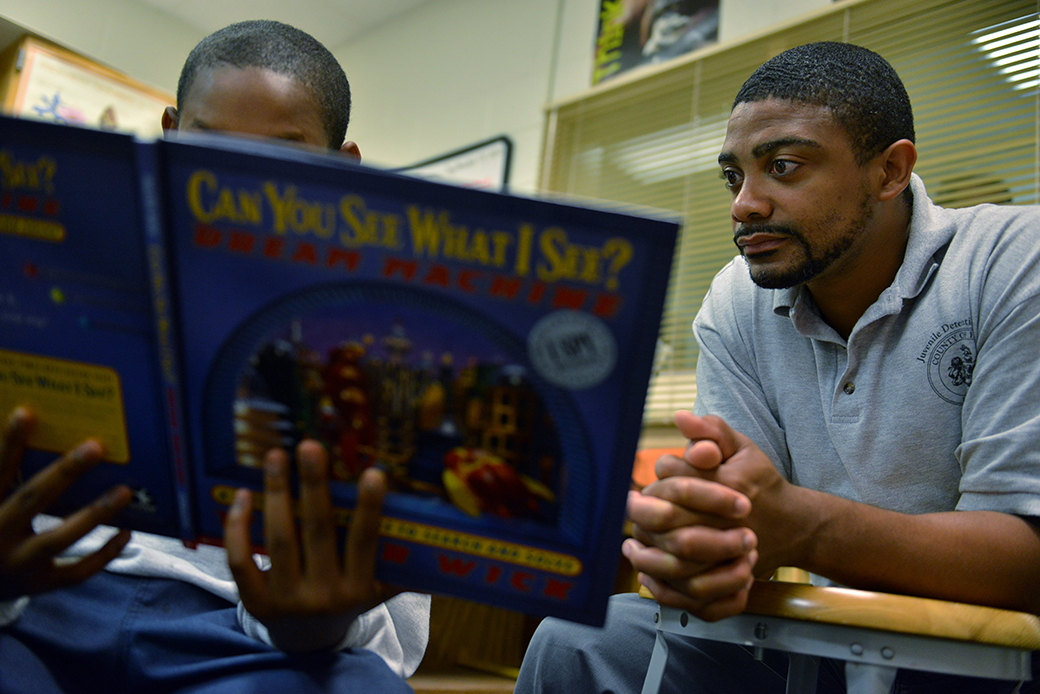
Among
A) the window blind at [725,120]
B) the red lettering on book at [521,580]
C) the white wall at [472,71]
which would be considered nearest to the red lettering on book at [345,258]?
the red lettering on book at [521,580]

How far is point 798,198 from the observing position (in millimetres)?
1102

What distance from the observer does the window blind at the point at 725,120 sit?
6.00ft

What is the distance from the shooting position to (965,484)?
808 mm

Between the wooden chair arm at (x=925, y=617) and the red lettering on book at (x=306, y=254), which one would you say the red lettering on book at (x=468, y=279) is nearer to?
the red lettering on book at (x=306, y=254)

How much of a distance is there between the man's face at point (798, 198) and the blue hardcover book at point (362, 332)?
642 millimetres

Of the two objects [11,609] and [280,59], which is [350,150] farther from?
[11,609]

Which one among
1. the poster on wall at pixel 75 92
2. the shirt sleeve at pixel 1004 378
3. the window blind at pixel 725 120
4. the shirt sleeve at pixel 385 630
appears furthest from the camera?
the poster on wall at pixel 75 92

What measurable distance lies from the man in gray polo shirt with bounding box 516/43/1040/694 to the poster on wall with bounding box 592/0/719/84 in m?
1.37

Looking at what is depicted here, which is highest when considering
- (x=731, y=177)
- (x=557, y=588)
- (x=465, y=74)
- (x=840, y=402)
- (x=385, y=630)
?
(x=465, y=74)

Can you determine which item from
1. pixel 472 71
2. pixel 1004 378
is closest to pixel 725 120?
pixel 472 71

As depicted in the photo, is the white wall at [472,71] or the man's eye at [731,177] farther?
the white wall at [472,71]

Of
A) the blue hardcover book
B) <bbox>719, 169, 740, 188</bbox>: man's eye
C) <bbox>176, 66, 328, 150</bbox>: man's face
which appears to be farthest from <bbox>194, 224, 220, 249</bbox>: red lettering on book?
<bbox>719, 169, 740, 188</bbox>: man's eye

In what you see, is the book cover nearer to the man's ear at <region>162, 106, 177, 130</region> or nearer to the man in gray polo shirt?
the man in gray polo shirt

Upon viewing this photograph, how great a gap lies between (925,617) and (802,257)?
24.3 inches
